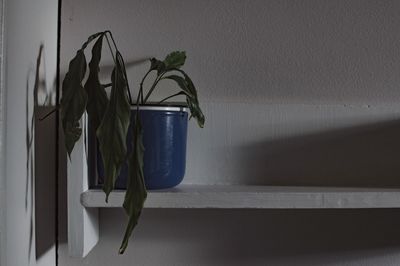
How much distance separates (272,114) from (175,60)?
182 millimetres

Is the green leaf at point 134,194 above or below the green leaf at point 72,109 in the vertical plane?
below

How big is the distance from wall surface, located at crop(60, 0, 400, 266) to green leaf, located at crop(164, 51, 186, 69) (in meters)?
0.07

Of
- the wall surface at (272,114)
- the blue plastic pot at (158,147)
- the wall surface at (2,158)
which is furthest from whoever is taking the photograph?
the wall surface at (272,114)

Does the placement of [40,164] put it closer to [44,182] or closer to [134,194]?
[44,182]

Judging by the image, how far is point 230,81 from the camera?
0.91 metres

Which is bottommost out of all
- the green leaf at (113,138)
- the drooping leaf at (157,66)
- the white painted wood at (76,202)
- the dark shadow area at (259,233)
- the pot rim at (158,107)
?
the dark shadow area at (259,233)

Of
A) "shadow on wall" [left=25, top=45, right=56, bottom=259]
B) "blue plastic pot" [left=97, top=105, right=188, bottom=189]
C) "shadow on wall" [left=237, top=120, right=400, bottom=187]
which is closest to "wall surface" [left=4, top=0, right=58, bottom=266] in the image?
"shadow on wall" [left=25, top=45, right=56, bottom=259]

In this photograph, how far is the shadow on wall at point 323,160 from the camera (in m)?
0.89

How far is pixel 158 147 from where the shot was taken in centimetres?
77

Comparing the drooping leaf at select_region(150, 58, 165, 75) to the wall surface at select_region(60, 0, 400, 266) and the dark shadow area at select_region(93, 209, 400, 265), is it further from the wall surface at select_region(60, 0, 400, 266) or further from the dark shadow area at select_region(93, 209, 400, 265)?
the dark shadow area at select_region(93, 209, 400, 265)

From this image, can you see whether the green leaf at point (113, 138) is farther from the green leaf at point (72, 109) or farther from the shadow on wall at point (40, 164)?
the shadow on wall at point (40, 164)

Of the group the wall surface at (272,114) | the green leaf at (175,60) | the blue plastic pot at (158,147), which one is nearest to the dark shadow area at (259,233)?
the wall surface at (272,114)

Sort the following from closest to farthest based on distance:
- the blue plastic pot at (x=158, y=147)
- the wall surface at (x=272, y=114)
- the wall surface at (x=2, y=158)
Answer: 1. the wall surface at (x=2, y=158)
2. the blue plastic pot at (x=158, y=147)
3. the wall surface at (x=272, y=114)

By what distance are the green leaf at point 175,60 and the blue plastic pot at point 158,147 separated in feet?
0.25
